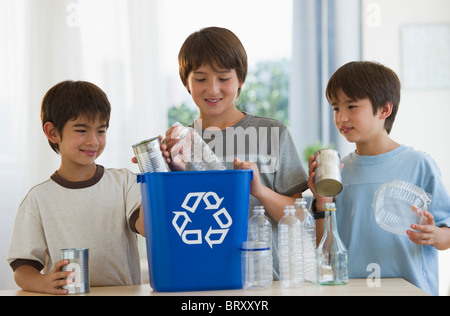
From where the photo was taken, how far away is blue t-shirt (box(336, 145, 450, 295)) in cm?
146

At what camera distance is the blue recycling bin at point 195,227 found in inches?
45.1

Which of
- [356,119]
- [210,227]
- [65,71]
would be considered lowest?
[210,227]

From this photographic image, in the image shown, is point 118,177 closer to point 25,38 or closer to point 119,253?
point 119,253

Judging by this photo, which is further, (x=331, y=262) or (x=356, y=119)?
(x=356, y=119)

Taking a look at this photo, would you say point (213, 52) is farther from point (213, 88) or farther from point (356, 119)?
point (356, 119)

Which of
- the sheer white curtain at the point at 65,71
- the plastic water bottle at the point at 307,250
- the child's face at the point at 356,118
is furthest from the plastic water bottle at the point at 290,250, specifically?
the sheer white curtain at the point at 65,71

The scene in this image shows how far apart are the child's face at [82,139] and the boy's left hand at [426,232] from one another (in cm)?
89

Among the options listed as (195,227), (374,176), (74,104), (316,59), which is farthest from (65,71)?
(195,227)

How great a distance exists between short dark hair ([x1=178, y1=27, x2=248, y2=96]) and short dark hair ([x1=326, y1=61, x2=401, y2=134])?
281mm

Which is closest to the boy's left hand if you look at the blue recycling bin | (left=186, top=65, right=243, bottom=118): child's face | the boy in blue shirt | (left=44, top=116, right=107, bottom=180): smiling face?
the boy in blue shirt

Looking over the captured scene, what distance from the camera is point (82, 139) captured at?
1.56m

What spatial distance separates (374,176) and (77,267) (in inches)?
33.7

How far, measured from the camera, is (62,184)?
158 centimetres

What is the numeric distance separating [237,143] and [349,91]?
356 millimetres
